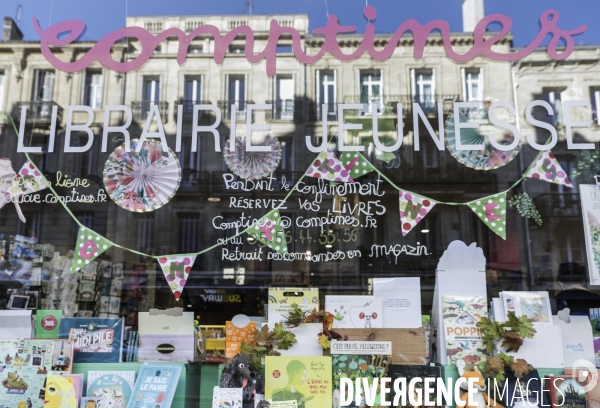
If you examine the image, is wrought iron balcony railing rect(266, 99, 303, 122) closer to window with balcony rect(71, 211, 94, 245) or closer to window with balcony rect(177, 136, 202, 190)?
window with balcony rect(177, 136, 202, 190)

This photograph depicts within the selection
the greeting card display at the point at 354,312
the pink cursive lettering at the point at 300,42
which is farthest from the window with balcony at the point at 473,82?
the greeting card display at the point at 354,312

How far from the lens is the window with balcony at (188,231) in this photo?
5574mm

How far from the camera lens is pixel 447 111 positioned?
17.8 ft

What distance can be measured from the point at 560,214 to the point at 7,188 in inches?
196

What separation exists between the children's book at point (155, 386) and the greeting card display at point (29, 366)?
Result: 22.5 inches

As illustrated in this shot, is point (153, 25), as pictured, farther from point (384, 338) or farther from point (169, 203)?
point (384, 338)

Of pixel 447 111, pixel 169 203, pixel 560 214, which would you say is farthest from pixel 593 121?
pixel 169 203

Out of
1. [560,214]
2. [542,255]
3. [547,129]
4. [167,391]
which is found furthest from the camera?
[542,255]

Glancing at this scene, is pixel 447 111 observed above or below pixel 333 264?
above

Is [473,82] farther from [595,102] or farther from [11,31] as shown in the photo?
[11,31]

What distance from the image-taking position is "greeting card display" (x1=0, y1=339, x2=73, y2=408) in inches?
155

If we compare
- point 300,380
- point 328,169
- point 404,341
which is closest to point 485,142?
point 328,169

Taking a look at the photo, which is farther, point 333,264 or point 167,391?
point 333,264

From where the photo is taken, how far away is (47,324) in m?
4.45
